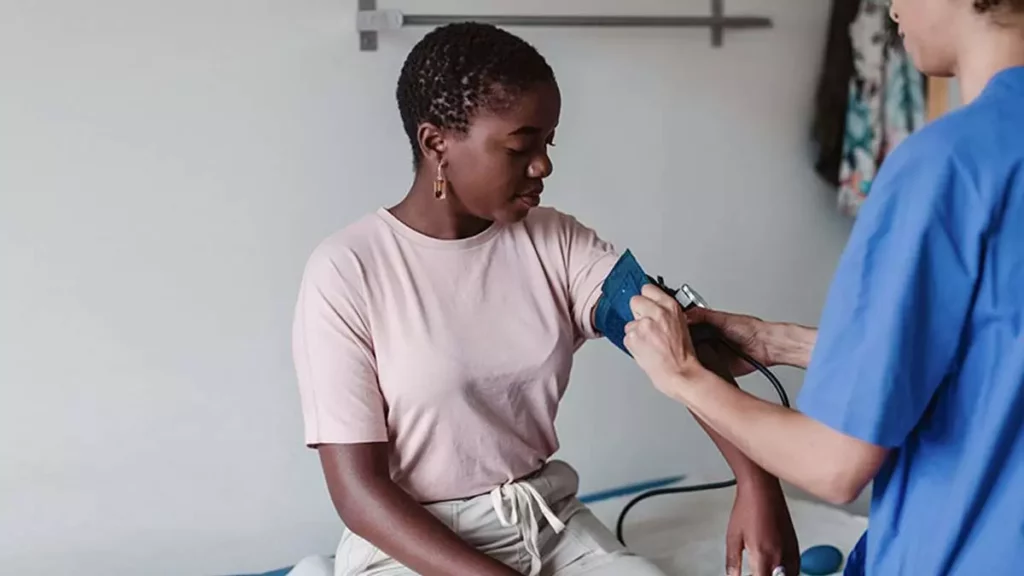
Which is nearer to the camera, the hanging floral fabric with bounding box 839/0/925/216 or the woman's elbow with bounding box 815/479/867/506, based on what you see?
the woman's elbow with bounding box 815/479/867/506

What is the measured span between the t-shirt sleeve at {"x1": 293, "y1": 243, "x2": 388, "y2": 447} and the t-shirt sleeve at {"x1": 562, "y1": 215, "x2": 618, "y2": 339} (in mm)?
291

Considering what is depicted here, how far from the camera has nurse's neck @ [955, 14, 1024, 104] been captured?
0.87m

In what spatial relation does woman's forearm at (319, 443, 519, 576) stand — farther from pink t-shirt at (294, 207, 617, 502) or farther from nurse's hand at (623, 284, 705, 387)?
nurse's hand at (623, 284, 705, 387)

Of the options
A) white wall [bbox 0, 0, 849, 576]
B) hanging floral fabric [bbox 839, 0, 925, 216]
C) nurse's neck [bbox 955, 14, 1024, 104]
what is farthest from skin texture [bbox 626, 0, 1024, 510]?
hanging floral fabric [bbox 839, 0, 925, 216]

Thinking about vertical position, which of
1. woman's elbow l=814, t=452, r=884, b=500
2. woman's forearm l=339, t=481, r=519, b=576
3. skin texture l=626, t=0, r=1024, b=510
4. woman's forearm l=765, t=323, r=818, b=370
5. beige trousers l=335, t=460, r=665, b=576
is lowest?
beige trousers l=335, t=460, r=665, b=576

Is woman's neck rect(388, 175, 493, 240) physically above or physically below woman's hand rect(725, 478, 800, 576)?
above

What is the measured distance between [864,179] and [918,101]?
0.18m

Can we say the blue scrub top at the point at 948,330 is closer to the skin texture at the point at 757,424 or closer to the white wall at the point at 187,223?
the skin texture at the point at 757,424

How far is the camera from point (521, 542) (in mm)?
1354

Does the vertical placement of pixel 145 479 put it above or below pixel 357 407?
below

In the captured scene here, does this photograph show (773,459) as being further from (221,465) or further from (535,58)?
(221,465)

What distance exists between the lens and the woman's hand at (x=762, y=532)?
120 cm

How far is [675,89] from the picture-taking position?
6.57 feet

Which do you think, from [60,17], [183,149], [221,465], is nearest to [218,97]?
[183,149]
